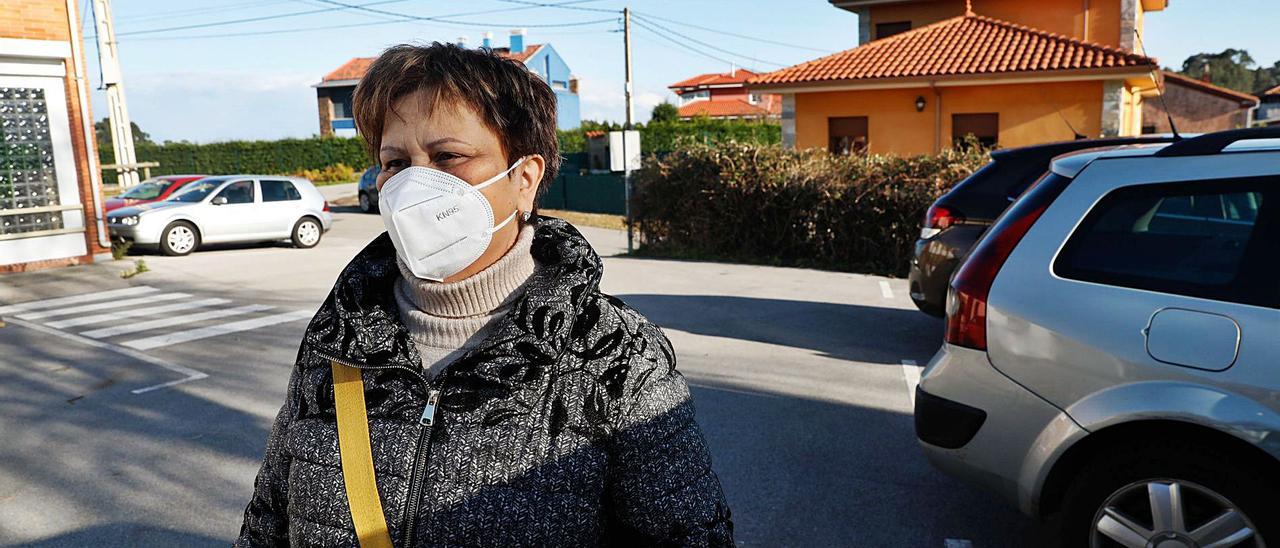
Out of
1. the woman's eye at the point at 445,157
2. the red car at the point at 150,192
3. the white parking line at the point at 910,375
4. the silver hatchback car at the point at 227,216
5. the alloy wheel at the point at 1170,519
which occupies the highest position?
the woman's eye at the point at 445,157

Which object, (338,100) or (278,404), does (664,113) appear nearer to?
(338,100)

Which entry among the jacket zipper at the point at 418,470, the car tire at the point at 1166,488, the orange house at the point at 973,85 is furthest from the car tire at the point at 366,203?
the jacket zipper at the point at 418,470

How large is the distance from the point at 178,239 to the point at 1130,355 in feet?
54.6

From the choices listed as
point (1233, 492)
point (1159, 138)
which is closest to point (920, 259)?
point (1159, 138)

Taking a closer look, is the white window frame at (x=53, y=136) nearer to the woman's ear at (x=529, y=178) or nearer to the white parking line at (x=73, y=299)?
the white parking line at (x=73, y=299)

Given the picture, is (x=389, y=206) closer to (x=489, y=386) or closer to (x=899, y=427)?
(x=489, y=386)

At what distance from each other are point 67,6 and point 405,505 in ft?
49.5

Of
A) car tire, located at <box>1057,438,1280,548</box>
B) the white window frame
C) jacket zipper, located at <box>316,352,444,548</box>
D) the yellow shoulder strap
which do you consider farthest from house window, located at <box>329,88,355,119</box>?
jacket zipper, located at <box>316,352,444,548</box>

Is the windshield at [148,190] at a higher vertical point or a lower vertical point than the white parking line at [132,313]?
higher

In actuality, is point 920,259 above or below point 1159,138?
below

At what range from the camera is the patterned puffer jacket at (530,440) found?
5.38 ft

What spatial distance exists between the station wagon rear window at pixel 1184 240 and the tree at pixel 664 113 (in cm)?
3977

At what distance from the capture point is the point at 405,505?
166 cm

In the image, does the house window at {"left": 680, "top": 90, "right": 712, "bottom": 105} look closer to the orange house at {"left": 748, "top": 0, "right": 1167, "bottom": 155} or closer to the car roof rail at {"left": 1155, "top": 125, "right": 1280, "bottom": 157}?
the orange house at {"left": 748, "top": 0, "right": 1167, "bottom": 155}
